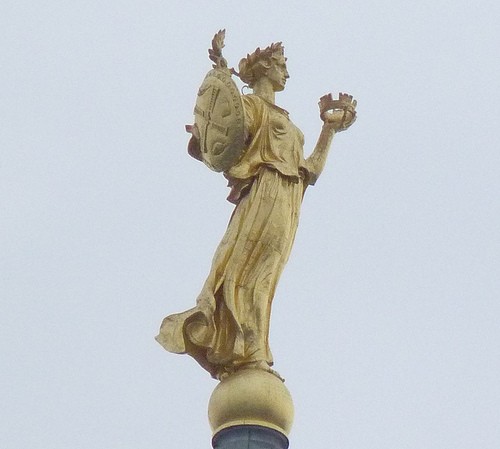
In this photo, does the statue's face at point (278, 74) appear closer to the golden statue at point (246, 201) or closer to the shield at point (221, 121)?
the golden statue at point (246, 201)

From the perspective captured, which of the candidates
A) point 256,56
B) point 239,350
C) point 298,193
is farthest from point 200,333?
point 256,56

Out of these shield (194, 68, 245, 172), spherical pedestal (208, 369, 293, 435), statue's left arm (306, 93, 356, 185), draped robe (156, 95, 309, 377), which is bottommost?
spherical pedestal (208, 369, 293, 435)

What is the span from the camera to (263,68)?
20.0m

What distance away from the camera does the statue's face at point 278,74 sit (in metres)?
20.0

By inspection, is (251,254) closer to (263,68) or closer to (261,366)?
(261,366)

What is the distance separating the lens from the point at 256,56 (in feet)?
65.8

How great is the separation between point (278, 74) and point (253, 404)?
3474 millimetres

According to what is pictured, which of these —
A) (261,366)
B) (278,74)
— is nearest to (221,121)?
(278,74)

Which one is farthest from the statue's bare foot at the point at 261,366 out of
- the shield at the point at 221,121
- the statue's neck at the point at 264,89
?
the statue's neck at the point at 264,89

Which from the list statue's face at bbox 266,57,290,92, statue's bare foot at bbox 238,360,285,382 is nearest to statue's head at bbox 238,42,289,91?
statue's face at bbox 266,57,290,92

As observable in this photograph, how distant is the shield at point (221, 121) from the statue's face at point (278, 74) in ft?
2.85

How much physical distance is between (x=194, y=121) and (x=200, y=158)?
319 millimetres

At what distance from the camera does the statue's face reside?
65.6 ft

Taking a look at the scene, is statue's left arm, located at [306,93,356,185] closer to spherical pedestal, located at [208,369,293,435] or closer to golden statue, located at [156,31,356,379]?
golden statue, located at [156,31,356,379]
